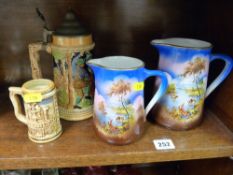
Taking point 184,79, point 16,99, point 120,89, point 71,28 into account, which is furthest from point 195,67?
point 16,99

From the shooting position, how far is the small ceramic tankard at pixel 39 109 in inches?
17.6

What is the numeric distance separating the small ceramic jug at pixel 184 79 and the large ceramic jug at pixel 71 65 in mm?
158

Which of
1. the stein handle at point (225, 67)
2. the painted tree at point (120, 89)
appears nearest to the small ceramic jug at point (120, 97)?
the painted tree at point (120, 89)

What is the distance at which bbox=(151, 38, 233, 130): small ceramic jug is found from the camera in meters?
0.48

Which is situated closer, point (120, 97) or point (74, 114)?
point (120, 97)

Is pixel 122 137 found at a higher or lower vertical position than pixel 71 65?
lower

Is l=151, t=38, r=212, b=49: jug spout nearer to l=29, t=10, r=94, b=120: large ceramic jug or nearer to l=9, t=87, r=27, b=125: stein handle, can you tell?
l=29, t=10, r=94, b=120: large ceramic jug

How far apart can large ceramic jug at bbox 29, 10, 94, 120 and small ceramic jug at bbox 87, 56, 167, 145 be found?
73mm

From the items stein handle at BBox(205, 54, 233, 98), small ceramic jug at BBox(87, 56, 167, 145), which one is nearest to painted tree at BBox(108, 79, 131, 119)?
small ceramic jug at BBox(87, 56, 167, 145)

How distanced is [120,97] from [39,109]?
16 centimetres

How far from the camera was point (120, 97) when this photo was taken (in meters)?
0.44

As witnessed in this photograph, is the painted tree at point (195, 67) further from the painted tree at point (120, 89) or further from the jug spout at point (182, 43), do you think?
the painted tree at point (120, 89)

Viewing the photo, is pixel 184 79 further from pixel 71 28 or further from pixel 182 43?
pixel 71 28

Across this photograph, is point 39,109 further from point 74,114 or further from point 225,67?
point 225,67
